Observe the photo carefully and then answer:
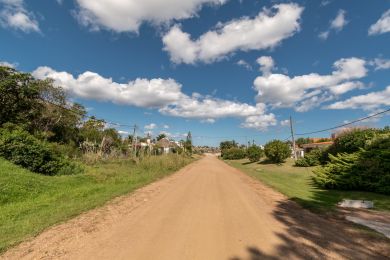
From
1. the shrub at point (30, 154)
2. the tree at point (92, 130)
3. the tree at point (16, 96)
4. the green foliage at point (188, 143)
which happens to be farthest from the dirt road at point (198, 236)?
the green foliage at point (188, 143)

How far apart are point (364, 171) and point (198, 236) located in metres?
12.5

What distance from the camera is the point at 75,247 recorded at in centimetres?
561

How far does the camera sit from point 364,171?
15328 mm

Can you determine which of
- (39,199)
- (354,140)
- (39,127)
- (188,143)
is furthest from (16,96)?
(188,143)

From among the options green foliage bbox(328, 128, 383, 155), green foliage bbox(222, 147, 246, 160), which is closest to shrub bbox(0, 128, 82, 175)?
green foliage bbox(328, 128, 383, 155)

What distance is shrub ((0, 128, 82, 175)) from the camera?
15.0 m

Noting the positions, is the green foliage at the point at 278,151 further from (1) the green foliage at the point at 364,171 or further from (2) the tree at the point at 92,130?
(2) the tree at the point at 92,130

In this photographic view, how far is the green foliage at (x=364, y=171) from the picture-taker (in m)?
14.5

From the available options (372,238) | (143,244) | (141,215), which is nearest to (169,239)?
(143,244)

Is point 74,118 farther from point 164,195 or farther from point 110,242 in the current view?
point 110,242

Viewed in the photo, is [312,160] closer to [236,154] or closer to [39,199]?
[39,199]

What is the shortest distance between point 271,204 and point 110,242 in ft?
21.7

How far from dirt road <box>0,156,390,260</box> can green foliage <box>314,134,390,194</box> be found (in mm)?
7359

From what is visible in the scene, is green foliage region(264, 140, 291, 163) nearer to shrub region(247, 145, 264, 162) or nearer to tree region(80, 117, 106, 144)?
shrub region(247, 145, 264, 162)
